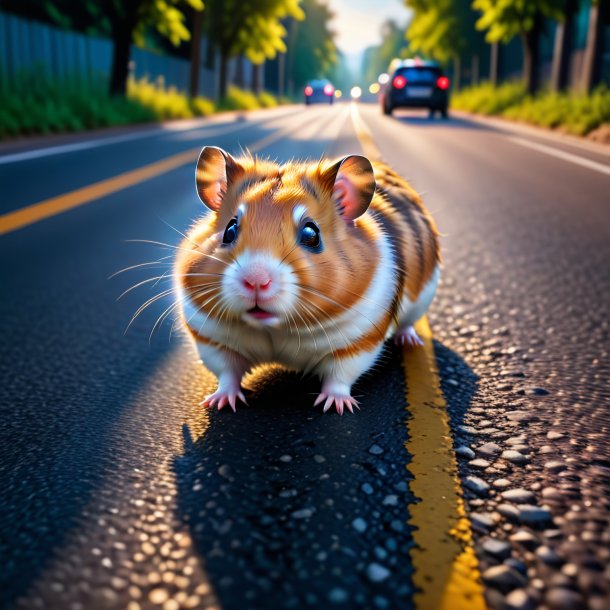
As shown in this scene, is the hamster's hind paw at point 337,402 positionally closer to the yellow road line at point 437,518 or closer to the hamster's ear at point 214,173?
the yellow road line at point 437,518

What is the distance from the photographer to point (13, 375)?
9.82 ft

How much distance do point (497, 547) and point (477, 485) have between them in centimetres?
32

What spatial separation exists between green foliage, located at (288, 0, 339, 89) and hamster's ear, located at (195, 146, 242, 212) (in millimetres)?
96278

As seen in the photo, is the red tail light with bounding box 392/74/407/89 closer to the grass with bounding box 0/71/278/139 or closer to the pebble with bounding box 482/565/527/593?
the grass with bounding box 0/71/278/139

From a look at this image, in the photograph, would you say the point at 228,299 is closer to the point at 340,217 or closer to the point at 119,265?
the point at 340,217

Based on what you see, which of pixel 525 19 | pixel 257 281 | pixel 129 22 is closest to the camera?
pixel 257 281

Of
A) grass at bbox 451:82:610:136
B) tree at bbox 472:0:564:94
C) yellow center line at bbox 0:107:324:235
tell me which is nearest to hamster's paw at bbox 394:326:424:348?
yellow center line at bbox 0:107:324:235

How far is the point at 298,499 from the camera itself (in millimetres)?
1946

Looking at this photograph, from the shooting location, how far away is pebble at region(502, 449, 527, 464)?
86.2 inches

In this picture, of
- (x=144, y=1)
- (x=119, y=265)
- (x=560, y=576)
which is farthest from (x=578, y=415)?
(x=144, y=1)

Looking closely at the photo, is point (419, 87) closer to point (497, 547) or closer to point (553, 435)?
point (553, 435)

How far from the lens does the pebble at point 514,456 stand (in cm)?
219

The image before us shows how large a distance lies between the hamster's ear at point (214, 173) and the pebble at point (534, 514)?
57.9 inches

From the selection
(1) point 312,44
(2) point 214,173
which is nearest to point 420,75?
(2) point 214,173
